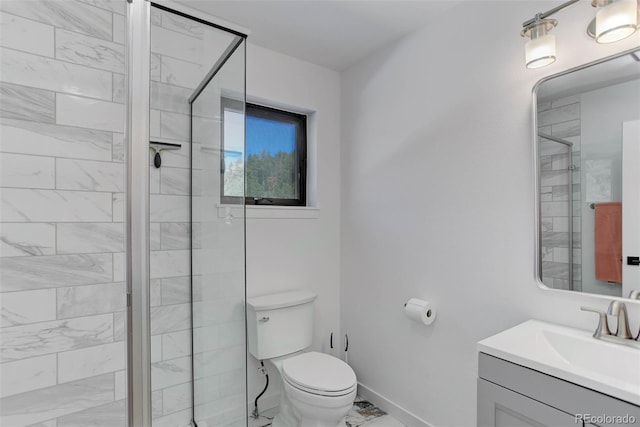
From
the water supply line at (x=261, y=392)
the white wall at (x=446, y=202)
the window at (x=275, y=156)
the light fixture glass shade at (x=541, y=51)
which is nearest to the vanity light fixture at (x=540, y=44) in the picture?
the light fixture glass shade at (x=541, y=51)

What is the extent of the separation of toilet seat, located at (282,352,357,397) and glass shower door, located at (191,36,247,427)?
390 millimetres

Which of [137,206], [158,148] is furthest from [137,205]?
[158,148]

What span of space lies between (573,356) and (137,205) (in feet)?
5.06

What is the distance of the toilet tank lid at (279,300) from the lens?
1.90 meters

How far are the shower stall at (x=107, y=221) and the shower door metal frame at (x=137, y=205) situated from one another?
0.04 m

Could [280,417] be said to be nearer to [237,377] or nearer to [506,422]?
[237,377]

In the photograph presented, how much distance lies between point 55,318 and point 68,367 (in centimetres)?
23

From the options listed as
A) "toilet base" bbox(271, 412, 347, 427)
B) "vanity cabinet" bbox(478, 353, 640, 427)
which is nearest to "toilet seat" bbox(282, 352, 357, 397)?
"toilet base" bbox(271, 412, 347, 427)

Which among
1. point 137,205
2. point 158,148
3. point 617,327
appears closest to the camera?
point 137,205

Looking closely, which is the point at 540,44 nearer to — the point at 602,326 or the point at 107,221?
the point at 602,326

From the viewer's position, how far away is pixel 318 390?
5.16ft

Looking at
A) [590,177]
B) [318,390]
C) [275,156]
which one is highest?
[275,156]

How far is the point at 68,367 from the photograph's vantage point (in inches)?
56.8

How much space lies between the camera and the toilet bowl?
1563mm
